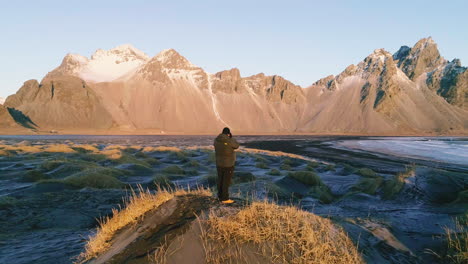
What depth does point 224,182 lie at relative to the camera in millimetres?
8828

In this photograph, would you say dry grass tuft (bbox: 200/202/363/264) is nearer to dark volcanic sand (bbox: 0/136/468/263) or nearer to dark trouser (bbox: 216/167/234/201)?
dark volcanic sand (bbox: 0/136/468/263)

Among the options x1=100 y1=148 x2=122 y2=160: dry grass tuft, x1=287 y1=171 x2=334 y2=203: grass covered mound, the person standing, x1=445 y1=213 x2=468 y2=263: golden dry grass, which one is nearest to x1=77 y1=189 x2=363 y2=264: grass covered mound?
the person standing

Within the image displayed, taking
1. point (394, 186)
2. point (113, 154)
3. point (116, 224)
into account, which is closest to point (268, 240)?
point (116, 224)

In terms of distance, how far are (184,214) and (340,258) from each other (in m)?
3.78

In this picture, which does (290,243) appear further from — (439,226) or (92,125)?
(92,125)

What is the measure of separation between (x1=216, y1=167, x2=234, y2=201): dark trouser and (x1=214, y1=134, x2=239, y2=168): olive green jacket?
0.17 m

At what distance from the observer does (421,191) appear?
649 inches

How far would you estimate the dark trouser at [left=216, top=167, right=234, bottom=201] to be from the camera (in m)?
8.64

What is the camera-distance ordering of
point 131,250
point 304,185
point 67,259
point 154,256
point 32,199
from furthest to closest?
point 304,185 < point 32,199 < point 67,259 < point 131,250 < point 154,256

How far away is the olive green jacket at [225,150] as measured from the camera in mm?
8852

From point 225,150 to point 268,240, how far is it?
3319 mm

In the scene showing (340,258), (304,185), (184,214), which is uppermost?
(184,214)

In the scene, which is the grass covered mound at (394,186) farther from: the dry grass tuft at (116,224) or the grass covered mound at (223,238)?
the dry grass tuft at (116,224)

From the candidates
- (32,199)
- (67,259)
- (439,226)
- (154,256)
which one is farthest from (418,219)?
(32,199)
